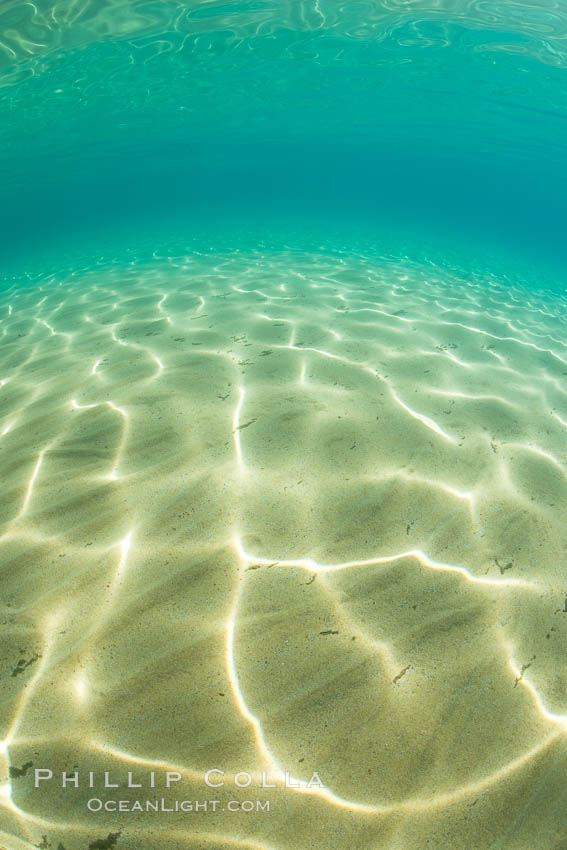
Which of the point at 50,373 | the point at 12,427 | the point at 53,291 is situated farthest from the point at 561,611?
the point at 53,291

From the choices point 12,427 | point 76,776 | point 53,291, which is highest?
point 12,427

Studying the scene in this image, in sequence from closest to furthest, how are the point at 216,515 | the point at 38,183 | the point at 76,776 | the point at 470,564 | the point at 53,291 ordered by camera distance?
1. the point at 76,776
2. the point at 470,564
3. the point at 216,515
4. the point at 53,291
5. the point at 38,183

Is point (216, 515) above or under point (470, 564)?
above

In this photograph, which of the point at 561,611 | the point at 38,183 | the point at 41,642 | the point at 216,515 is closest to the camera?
the point at 41,642

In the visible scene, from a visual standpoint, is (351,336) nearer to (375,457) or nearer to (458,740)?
(375,457)

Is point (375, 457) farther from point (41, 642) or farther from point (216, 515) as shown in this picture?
point (41, 642)

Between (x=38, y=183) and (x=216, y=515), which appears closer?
(x=216, y=515)
